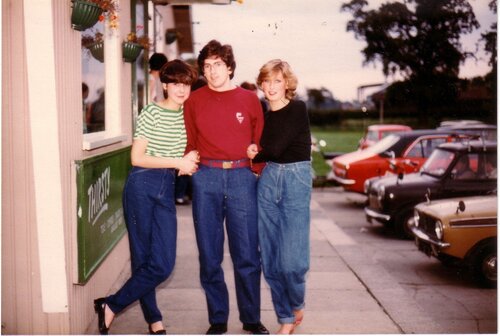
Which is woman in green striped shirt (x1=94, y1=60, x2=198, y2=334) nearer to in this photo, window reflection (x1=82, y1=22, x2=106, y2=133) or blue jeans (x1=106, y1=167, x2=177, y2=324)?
blue jeans (x1=106, y1=167, x2=177, y2=324)

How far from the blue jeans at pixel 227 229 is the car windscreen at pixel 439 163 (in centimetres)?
570

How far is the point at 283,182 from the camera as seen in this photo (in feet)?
15.4

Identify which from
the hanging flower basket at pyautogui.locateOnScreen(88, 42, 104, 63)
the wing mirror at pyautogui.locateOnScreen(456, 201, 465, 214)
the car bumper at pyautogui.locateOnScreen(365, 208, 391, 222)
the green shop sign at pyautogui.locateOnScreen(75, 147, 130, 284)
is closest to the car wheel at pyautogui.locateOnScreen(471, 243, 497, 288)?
the wing mirror at pyautogui.locateOnScreen(456, 201, 465, 214)

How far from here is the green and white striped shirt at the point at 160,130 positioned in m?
4.56

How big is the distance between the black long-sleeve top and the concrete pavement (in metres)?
1.42

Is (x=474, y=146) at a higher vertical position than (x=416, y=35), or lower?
lower

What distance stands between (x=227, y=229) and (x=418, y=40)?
1856 cm

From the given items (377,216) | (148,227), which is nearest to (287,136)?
(148,227)

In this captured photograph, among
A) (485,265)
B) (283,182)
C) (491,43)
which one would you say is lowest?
(485,265)

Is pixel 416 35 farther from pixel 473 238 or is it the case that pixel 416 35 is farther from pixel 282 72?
pixel 282 72

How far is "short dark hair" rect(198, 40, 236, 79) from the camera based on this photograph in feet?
15.2

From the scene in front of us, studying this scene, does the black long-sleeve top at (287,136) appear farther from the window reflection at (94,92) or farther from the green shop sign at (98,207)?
the window reflection at (94,92)

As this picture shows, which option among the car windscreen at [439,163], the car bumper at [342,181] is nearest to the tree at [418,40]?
the car bumper at [342,181]

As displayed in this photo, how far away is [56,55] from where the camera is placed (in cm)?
445
